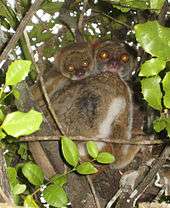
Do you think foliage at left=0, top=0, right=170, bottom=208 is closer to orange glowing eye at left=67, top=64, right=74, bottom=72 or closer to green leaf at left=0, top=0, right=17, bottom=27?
green leaf at left=0, top=0, right=17, bottom=27

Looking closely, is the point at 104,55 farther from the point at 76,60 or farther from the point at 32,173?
the point at 32,173

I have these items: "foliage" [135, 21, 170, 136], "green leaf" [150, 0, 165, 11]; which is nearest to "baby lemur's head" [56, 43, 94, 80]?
"green leaf" [150, 0, 165, 11]

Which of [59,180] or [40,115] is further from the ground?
[40,115]

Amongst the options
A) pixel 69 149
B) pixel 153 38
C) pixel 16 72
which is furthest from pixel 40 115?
pixel 69 149

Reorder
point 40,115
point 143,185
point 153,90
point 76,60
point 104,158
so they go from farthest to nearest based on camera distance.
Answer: point 76,60
point 143,185
point 104,158
point 153,90
point 40,115

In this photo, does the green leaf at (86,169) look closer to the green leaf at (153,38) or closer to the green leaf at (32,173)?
the green leaf at (32,173)

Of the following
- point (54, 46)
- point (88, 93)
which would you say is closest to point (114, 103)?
point (88, 93)
